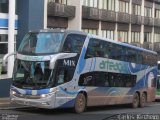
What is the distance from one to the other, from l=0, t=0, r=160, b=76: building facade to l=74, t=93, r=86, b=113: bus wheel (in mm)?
8763

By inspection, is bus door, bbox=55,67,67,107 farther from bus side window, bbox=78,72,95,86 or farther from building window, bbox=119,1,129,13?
building window, bbox=119,1,129,13

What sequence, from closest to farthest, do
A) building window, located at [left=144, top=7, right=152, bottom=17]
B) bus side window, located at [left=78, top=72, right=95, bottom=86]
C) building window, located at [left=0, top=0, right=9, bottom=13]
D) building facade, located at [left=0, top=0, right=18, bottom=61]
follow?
bus side window, located at [left=78, top=72, right=95, bottom=86]
building facade, located at [left=0, top=0, right=18, bottom=61]
building window, located at [left=0, top=0, right=9, bottom=13]
building window, located at [left=144, top=7, right=152, bottom=17]

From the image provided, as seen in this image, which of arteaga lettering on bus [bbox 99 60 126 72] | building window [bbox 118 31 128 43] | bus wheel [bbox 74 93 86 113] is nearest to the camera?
bus wheel [bbox 74 93 86 113]

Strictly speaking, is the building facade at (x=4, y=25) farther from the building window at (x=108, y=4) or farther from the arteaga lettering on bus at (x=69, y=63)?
the building window at (x=108, y=4)

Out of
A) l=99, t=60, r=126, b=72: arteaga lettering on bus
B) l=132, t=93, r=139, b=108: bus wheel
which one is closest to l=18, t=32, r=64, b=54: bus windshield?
l=99, t=60, r=126, b=72: arteaga lettering on bus

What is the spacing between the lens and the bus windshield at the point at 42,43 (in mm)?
18734

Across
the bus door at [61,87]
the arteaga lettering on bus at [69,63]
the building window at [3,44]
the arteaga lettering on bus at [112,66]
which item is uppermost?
the building window at [3,44]

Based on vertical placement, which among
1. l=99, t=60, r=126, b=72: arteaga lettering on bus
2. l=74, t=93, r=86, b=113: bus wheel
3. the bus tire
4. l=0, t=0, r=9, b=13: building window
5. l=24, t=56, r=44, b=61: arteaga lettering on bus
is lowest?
the bus tire

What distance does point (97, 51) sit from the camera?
21.5 m

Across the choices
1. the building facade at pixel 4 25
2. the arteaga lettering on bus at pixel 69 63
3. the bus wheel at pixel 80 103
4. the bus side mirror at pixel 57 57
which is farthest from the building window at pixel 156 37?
the bus side mirror at pixel 57 57

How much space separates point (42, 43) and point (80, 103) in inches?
133

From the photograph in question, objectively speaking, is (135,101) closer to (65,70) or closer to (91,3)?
(65,70)

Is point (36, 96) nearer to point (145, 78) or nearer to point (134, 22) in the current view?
point (145, 78)

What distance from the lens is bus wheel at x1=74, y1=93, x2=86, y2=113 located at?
19969 mm
